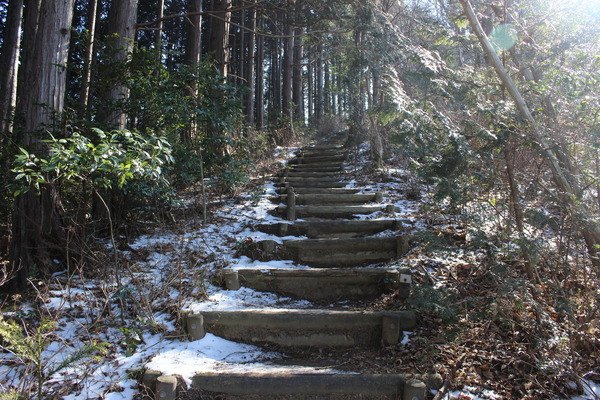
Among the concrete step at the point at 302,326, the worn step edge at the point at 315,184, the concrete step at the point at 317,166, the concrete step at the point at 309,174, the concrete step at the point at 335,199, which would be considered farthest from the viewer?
the concrete step at the point at 317,166

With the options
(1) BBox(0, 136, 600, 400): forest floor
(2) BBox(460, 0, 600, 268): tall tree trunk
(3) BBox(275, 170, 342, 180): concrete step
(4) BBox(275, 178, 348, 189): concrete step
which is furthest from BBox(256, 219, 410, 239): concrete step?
(3) BBox(275, 170, 342, 180): concrete step

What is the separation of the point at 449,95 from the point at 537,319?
7.44 ft

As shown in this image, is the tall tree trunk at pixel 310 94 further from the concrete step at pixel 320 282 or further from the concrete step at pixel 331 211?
the concrete step at pixel 320 282

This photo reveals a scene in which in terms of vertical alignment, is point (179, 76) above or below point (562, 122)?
above

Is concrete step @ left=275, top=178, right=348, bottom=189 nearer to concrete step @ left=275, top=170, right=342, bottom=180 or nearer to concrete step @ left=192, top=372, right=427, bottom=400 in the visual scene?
concrete step @ left=275, top=170, right=342, bottom=180

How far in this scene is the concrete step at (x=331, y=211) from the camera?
6113 mm

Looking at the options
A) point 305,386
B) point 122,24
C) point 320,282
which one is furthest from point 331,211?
point 122,24

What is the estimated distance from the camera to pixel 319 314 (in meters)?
3.43

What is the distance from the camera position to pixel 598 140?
3.06 metres

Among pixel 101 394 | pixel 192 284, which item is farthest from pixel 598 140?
pixel 101 394

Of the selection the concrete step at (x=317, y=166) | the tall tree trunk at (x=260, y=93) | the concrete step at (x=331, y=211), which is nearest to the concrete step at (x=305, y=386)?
the concrete step at (x=331, y=211)

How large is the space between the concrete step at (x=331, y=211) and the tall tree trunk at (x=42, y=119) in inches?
128

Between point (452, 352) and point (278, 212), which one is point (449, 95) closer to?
point (452, 352)

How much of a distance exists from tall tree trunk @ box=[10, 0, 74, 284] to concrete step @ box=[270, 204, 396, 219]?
3.26 meters
